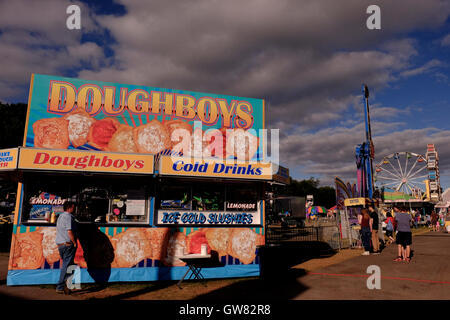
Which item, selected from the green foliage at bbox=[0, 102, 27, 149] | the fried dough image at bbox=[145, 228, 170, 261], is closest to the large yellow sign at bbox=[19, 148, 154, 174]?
the fried dough image at bbox=[145, 228, 170, 261]

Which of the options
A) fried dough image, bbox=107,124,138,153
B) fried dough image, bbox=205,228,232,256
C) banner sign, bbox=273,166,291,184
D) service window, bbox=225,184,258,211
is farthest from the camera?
service window, bbox=225,184,258,211

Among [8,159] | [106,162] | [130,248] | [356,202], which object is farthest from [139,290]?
[356,202]

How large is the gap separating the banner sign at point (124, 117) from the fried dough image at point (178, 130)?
29 millimetres

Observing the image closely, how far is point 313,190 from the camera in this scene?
4771 inches

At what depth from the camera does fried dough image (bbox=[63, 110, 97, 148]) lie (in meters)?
8.20

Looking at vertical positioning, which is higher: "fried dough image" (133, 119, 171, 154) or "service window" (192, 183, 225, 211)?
"fried dough image" (133, 119, 171, 154)

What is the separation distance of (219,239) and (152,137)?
3.50m

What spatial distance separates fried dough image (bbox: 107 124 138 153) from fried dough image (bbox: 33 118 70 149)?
3.78 feet

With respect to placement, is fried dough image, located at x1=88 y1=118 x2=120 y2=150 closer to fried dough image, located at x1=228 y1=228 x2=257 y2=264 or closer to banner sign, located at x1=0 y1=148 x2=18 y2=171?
banner sign, located at x1=0 y1=148 x2=18 y2=171

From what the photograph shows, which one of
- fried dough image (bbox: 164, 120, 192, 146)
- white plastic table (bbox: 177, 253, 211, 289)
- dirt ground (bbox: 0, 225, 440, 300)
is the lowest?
dirt ground (bbox: 0, 225, 440, 300)

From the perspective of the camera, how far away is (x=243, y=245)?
28.7ft

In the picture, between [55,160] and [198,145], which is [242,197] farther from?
[55,160]

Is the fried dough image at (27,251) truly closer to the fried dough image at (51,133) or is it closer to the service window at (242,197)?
the fried dough image at (51,133)
